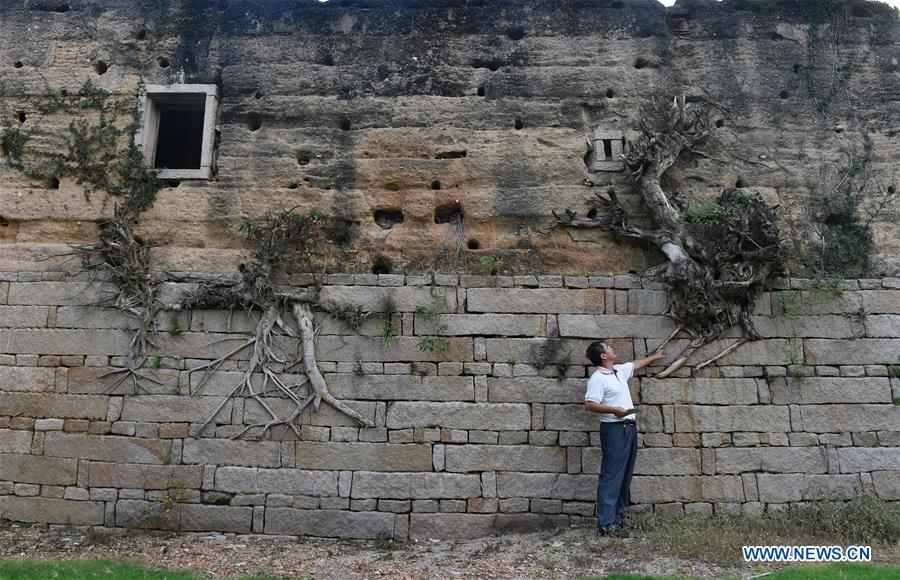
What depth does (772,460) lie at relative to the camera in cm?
628

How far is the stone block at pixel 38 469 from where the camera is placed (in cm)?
637

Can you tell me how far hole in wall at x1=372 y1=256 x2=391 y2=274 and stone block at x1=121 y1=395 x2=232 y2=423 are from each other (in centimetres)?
195

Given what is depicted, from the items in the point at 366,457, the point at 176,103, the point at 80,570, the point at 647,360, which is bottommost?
the point at 80,570

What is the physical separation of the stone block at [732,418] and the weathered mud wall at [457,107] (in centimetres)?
161

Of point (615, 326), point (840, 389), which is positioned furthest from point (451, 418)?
point (840, 389)

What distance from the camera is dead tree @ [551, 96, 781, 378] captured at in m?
6.48

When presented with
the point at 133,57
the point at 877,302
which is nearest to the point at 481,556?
the point at 877,302

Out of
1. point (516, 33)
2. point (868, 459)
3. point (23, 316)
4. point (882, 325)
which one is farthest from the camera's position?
point (516, 33)

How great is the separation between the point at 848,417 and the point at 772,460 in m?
0.88

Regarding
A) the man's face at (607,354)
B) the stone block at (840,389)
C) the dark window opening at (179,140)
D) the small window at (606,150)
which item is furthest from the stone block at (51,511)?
the stone block at (840,389)

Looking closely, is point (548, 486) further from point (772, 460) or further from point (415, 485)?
point (772, 460)

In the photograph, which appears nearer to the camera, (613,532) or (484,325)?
(613,532)

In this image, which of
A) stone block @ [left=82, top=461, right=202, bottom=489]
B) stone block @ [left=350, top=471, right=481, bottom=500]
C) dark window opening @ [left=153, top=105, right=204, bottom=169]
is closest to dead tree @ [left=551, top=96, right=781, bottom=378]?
stone block @ [left=350, top=471, right=481, bottom=500]

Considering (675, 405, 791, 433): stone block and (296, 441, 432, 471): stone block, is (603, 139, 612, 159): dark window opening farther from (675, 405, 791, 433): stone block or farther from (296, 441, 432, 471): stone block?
(296, 441, 432, 471): stone block
